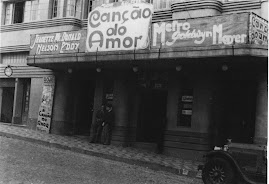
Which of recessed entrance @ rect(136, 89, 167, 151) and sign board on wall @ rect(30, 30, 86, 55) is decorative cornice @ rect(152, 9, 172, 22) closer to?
recessed entrance @ rect(136, 89, 167, 151)

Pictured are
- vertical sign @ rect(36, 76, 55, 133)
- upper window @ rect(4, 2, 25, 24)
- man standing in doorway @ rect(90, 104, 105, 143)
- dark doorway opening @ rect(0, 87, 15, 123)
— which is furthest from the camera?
dark doorway opening @ rect(0, 87, 15, 123)

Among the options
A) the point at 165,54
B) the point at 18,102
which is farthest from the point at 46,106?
the point at 165,54

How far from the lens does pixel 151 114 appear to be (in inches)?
595

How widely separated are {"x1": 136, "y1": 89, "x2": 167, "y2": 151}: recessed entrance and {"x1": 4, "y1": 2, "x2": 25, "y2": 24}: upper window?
9417 mm

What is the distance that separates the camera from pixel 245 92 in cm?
1310

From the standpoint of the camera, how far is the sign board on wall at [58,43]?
544 inches

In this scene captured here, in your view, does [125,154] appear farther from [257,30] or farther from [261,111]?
[257,30]

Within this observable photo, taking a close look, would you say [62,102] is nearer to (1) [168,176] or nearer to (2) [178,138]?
(2) [178,138]

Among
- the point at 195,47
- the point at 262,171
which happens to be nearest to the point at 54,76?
the point at 195,47

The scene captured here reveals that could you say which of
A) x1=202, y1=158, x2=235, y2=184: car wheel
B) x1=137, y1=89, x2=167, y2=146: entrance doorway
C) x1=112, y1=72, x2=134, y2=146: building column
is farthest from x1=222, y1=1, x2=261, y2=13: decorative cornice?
x1=202, y1=158, x2=235, y2=184: car wheel

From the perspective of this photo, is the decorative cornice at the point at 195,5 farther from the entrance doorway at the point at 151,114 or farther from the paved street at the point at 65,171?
the paved street at the point at 65,171

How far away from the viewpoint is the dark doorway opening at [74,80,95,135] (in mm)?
17438

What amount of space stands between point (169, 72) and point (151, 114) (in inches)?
86.9

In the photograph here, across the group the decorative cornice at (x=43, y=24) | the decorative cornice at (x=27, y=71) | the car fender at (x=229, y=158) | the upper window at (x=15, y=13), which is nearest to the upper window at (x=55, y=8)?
the decorative cornice at (x=43, y=24)
